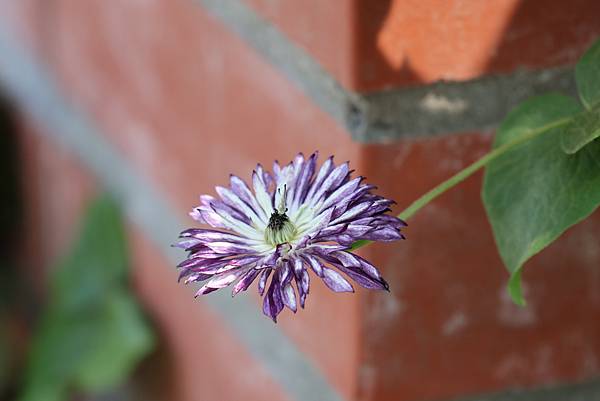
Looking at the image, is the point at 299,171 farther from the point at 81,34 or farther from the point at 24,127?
the point at 24,127

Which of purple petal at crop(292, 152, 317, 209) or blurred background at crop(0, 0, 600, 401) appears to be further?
blurred background at crop(0, 0, 600, 401)

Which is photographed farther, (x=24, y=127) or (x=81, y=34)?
(x=24, y=127)

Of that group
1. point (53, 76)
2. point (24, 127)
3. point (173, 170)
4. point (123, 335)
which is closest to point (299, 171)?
point (173, 170)

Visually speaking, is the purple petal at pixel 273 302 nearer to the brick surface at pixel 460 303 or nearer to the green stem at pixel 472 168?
the green stem at pixel 472 168

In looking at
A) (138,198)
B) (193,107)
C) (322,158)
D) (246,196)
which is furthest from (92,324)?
(246,196)

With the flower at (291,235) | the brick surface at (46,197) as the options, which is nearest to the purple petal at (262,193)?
the flower at (291,235)

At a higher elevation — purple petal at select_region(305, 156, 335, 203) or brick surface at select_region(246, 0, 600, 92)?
brick surface at select_region(246, 0, 600, 92)

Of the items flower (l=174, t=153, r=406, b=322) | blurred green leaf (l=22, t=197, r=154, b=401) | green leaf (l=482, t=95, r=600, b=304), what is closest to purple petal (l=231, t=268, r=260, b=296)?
flower (l=174, t=153, r=406, b=322)

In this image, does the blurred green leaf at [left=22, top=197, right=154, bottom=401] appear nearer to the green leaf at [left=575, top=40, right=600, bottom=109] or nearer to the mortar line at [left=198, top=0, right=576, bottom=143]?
the mortar line at [left=198, top=0, right=576, bottom=143]
